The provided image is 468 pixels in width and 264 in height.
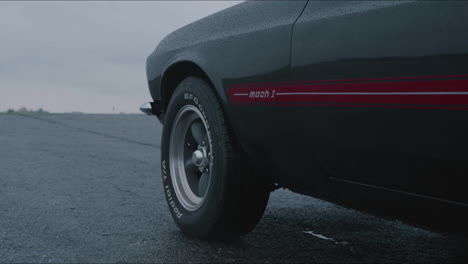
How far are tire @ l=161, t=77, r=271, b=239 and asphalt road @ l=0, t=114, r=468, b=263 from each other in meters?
0.12

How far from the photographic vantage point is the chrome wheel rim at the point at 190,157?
3.10 meters

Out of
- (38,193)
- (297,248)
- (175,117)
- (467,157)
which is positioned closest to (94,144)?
(38,193)

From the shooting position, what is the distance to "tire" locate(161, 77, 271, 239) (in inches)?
110

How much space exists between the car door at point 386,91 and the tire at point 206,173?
55 cm

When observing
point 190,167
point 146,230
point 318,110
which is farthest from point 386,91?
point 146,230

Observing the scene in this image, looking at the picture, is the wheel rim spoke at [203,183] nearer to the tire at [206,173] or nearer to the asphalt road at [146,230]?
the tire at [206,173]

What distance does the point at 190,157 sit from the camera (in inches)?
129

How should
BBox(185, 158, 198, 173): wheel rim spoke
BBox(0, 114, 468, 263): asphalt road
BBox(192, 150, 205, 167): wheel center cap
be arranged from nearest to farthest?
BBox(0, 114, 468, 263): asphalt road → BBox(192, 150, 205, 167): wheel center cap → BBox(185, 158, 198, 173): wheel rim spoke

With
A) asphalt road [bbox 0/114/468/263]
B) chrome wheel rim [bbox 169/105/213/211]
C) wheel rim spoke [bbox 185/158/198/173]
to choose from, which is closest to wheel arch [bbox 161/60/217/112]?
chrome wheel rim [bbox 169/105/213/211]

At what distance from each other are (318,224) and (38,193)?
2.14 m

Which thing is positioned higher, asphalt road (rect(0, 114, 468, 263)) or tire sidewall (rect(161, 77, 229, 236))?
tire sidewall (rect(161, 77, 229, 236))

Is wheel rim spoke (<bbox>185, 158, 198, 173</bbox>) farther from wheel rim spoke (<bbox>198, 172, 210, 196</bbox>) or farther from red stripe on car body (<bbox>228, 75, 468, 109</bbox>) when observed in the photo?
red stripe on car body (<bbox>228, 75, 468, 109</bbox>)

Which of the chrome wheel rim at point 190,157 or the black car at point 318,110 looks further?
the chrome wheel rim at point 190,157

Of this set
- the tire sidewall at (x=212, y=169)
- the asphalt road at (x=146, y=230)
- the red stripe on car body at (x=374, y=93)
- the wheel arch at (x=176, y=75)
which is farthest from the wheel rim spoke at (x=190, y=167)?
the red stripe on car body at (x=374, y=93)
